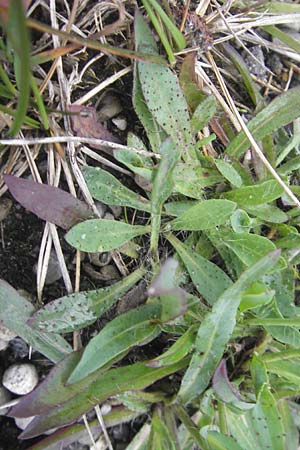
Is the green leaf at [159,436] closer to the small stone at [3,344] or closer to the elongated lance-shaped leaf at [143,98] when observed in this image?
the small stone at [3,344]

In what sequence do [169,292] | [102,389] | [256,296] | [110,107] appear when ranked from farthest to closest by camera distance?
[110,107] < [102,389] < [256,296] < [169,292]

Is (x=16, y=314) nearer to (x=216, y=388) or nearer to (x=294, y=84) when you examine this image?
(x=216, y=388)

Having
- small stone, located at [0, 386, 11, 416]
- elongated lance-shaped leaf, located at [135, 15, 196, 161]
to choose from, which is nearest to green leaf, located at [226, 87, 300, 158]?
elongated lance-shaped leaf, located at [135, 15, 196, 161]

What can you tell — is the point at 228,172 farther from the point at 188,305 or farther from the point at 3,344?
the point at 3,344

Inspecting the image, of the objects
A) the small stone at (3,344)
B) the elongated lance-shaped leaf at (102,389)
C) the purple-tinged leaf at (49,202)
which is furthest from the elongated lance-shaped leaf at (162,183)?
the small stone at (3,344)

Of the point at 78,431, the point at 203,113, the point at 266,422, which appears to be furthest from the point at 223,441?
the point at 203,113

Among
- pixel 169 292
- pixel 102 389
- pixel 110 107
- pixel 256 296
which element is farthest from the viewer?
pixel 110 107

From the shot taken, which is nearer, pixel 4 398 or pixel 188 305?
pixel 188 305

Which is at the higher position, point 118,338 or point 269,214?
point 269,214
